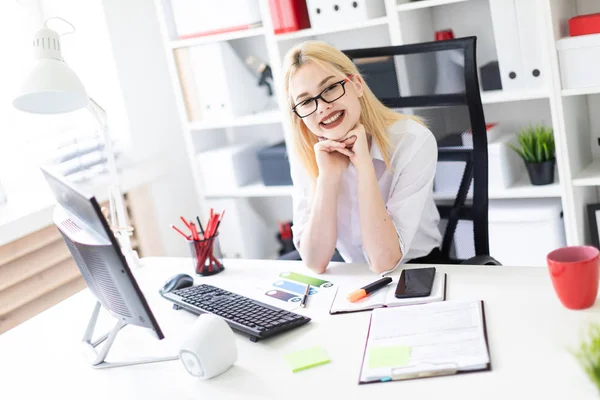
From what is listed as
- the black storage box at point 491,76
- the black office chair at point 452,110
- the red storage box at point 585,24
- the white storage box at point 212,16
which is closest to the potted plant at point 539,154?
the black storage box at point 491,76

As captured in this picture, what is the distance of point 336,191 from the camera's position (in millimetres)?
1822

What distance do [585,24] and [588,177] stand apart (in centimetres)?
54

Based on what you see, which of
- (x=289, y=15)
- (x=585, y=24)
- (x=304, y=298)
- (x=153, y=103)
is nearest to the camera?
(x=304, y=298)

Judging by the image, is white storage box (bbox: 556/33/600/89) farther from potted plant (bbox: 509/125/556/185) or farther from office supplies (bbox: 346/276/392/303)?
office supplies (bbox: 346/276/392/303)

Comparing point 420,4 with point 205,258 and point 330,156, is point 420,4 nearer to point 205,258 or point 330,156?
point 330,156

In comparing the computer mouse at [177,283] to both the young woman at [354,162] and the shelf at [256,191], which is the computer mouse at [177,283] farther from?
the shelf at [256,191]

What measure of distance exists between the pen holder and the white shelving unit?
2.03 feet

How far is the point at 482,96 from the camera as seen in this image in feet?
8.87

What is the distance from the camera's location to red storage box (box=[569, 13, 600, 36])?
2.42m

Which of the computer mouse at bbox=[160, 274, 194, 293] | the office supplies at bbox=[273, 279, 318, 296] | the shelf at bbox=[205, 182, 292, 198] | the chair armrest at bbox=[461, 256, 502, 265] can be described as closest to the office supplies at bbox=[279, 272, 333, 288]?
the office supplies at bbox=[273, 279, 318, 296]

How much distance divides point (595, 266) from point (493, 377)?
1.00ft

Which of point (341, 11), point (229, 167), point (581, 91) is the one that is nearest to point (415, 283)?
point (581, 91)

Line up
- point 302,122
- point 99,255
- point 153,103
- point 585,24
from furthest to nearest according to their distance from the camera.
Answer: point 153,103 → point 585,24 → point 302,122 → point 99,255

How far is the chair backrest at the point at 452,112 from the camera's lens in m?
1.82
